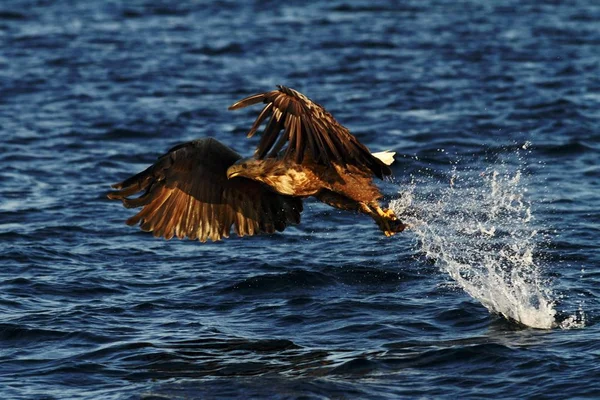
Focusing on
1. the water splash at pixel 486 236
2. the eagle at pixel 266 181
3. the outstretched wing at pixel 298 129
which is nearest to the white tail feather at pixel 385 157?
the eagle at pixel 266 181

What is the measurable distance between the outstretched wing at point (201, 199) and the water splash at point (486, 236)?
3.99 feet

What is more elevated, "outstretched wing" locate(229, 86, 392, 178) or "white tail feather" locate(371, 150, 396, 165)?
"outstretched wing" locate(229, 86, 392, 178)

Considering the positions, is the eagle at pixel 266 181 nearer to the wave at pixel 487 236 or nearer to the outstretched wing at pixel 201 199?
the outstretched wing at pixel 201 199

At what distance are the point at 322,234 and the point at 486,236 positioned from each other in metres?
1.40

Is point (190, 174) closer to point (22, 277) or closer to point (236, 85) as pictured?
point (22, 277)

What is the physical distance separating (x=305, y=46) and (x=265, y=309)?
35.0ft

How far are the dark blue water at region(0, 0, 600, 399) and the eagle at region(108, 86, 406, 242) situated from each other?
674 millimetres

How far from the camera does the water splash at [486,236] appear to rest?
7809mm

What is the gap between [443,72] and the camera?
1614cm

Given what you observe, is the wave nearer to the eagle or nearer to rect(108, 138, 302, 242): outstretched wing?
the eagle

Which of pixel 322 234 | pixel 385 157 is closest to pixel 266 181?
pixel 385 157

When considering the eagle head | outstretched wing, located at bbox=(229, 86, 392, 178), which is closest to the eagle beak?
the eagle head

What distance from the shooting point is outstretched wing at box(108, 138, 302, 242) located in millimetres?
7547

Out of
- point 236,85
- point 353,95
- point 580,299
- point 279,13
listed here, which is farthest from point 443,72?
point 580,299
